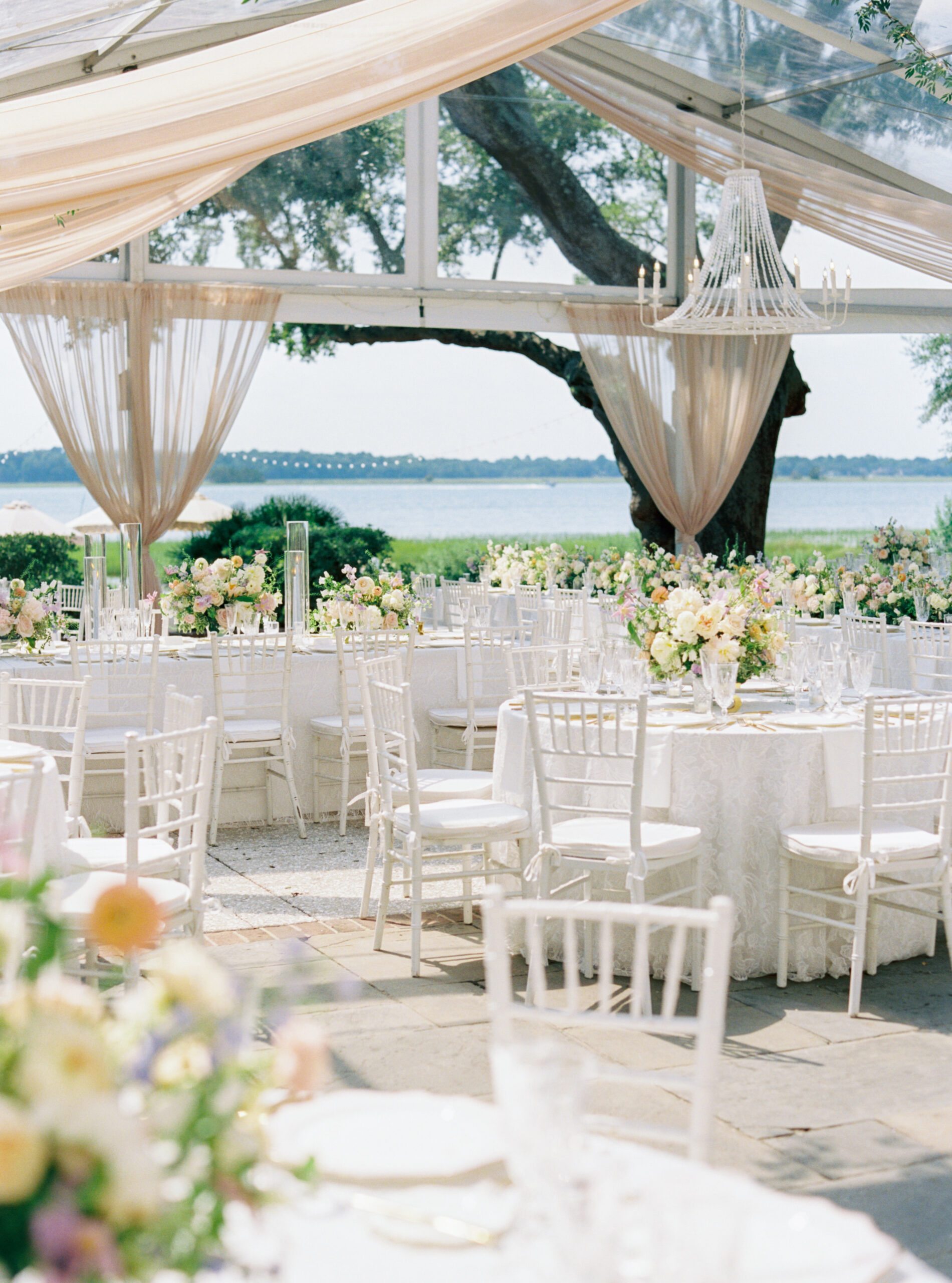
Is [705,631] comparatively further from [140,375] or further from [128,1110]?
[140,375]

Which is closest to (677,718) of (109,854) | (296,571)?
(109,854)

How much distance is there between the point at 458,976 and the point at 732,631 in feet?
4.65

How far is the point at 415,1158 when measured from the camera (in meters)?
1.57

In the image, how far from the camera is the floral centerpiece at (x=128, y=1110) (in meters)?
0.88

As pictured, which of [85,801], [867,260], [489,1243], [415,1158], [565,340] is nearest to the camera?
[489,1243]

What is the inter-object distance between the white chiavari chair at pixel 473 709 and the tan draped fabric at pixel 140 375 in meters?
3.04

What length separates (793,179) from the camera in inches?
312

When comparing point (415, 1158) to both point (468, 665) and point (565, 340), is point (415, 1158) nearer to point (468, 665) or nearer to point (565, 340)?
point (468, 665)

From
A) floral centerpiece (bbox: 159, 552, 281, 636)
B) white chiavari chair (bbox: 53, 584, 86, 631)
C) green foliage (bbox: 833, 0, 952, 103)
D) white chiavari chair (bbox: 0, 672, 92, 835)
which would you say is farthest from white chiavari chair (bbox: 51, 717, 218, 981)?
green foliage (bbox: 833, 0, 952, 103)

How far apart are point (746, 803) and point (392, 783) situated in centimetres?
113

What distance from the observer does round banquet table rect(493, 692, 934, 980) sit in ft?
14.3

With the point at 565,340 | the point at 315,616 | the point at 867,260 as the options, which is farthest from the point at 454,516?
the point at 315,616

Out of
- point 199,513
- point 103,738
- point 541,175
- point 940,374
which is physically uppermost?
point 541,175

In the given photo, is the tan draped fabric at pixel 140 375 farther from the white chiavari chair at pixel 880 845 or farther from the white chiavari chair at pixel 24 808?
the white chiavari chair at pixel 24 808
